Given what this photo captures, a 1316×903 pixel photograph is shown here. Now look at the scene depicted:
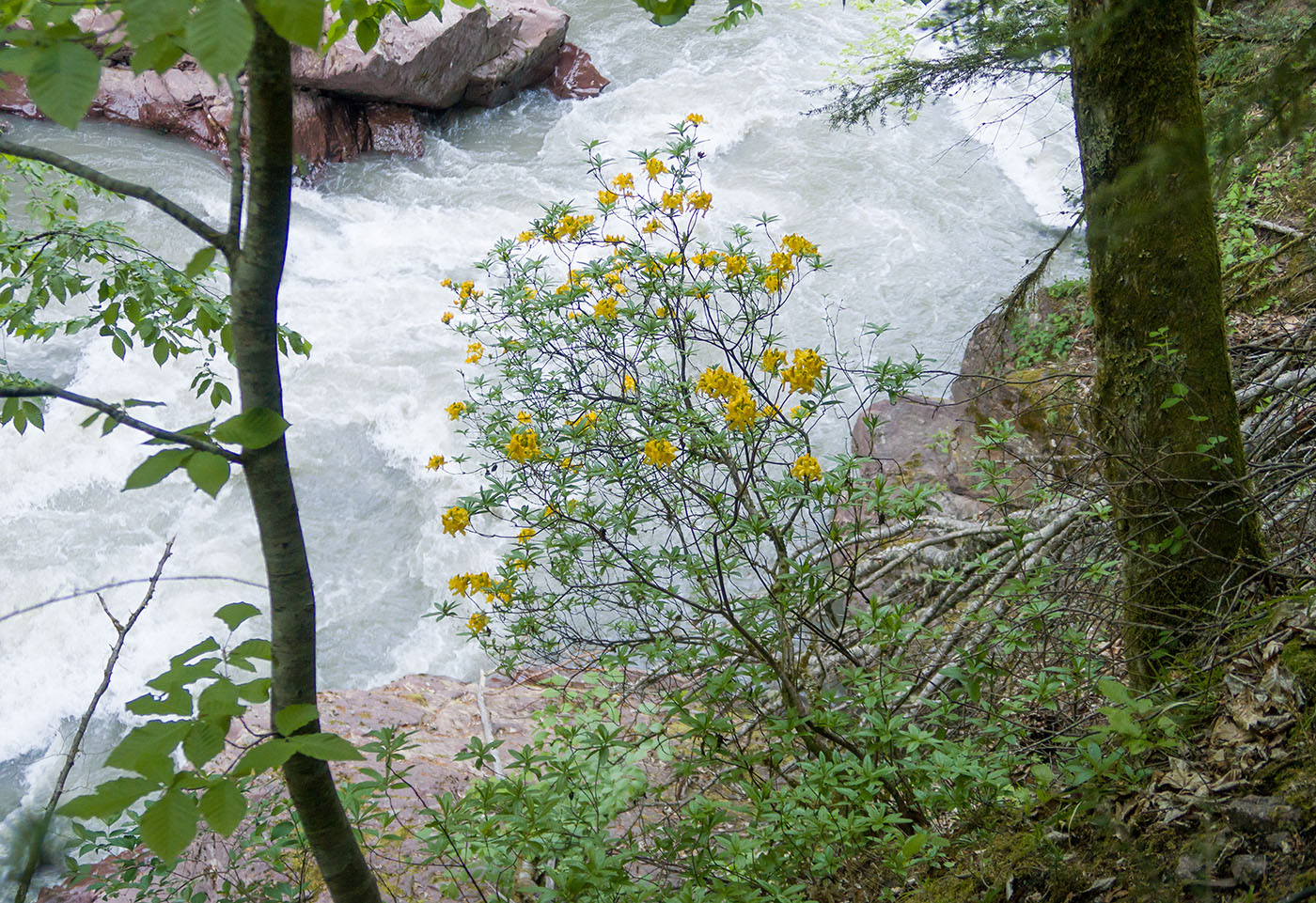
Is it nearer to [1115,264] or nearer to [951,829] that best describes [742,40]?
[1115,264]

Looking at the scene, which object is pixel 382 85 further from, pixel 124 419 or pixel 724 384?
pixel 124 419

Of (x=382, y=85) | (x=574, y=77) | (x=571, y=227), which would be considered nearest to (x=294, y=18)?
(x=571, y=227)

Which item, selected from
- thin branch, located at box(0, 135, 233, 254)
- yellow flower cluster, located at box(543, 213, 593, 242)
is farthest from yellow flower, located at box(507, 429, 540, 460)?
thin branch, located at box(0, 135, 233, 254)

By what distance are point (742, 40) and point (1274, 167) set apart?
24.0 feet

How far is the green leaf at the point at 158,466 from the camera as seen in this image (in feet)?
2.73

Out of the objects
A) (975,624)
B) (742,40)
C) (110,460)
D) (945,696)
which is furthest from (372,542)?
(742,40)

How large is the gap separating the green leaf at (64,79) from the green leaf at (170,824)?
64cm

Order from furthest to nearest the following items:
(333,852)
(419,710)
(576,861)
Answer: (419,710) < (576,861) < (333,852)

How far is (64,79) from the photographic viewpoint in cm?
72

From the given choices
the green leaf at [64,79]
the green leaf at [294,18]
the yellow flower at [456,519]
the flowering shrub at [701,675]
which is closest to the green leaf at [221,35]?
the green leaf at [294,18]

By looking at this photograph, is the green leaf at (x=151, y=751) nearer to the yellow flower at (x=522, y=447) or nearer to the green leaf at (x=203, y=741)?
the green leaf at (x=203, y=741)

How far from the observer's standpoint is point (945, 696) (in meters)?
1.95

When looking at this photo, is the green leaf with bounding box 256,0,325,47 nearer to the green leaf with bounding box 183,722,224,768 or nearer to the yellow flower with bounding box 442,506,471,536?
the green leaf with bounding box 183,722,224,768

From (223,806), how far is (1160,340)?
2226 mm
